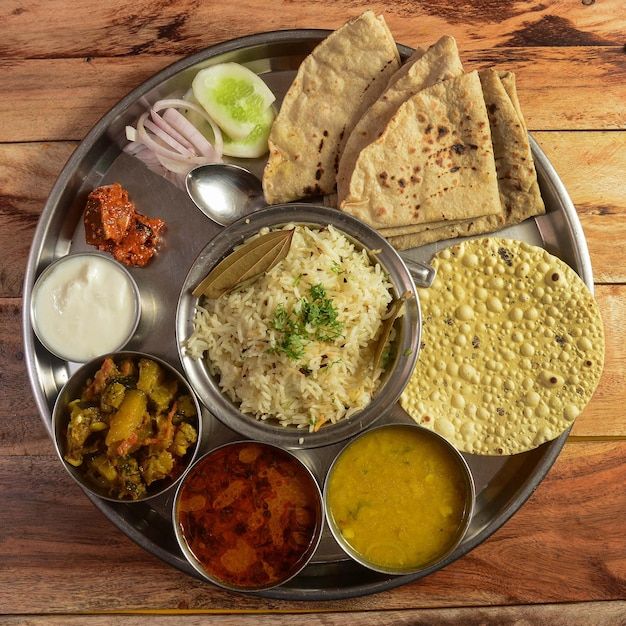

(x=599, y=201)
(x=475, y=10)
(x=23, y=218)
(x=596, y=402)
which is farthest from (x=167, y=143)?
(x=596, y=402)

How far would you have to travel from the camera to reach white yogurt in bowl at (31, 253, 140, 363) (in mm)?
2432

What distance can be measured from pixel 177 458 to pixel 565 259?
1782mm

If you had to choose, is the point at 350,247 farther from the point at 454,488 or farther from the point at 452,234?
the point at 454,488

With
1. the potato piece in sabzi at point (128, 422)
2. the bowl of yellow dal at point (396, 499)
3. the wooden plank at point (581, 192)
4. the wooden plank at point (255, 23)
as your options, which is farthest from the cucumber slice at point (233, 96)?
the bowl of yellow dal at point (396, 499)

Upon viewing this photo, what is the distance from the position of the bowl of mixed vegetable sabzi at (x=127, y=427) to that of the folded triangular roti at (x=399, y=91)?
1.02 meters

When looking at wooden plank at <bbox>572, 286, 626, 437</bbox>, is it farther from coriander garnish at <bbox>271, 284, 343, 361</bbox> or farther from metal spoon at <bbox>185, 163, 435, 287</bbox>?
coriander garnish at <bbox>271, 284, 343, 361</bbox>

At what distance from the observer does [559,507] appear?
2.72m

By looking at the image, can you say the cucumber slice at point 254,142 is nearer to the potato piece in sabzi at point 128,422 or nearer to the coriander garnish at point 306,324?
the coriander garnish at point 306,324

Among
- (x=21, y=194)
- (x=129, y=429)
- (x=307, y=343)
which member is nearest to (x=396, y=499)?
(x=307, y=343)

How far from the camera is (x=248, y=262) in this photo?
7.74ft

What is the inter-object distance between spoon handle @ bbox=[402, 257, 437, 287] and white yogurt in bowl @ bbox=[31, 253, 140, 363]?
3.62 ft

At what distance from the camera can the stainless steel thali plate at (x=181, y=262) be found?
100 inches

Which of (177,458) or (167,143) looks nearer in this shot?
(177,458)

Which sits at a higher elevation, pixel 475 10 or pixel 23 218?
pixel 475 10
